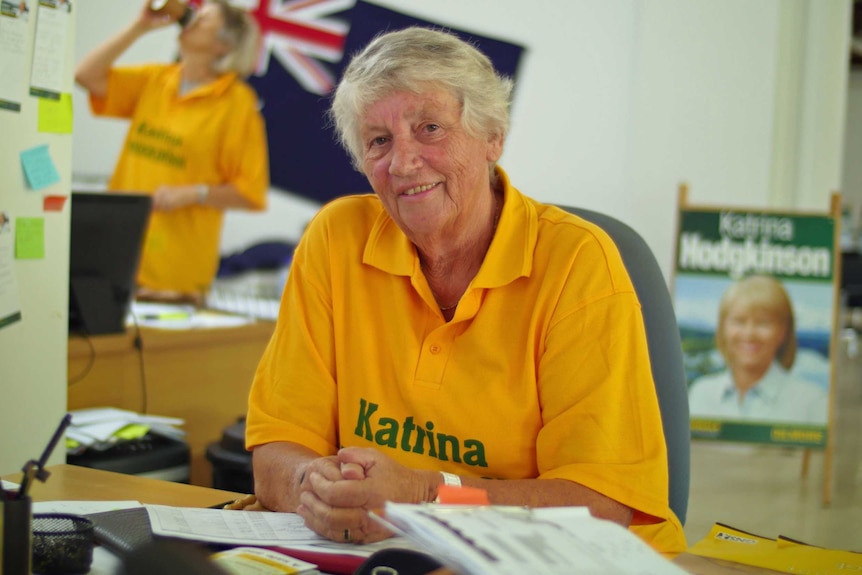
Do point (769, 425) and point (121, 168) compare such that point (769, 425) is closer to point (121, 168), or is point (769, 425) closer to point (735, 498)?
point (735, 498)

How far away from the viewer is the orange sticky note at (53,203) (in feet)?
7.32

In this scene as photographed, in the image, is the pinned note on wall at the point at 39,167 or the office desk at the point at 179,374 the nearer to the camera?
the pinned note on wall at the point at 39,167

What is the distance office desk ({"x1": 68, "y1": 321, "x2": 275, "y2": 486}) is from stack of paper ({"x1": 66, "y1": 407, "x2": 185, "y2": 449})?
124 millimetres

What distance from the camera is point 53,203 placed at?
88.8 inches

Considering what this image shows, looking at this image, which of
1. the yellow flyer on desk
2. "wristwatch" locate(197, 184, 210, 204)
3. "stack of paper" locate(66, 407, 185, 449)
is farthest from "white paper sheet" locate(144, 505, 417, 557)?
"wristwatch" locate(197, 184, 210, 204)

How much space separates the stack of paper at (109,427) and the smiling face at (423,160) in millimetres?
1086

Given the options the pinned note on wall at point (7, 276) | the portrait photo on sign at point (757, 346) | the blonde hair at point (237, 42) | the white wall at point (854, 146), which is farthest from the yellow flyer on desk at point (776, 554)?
the white wall at point (854, 146)

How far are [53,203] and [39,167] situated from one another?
0.10m

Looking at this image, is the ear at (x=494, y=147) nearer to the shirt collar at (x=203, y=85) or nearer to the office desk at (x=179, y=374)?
the office desk at (x=179, y=374)

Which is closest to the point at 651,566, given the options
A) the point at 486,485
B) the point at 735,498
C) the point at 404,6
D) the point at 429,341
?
the point at 486,485

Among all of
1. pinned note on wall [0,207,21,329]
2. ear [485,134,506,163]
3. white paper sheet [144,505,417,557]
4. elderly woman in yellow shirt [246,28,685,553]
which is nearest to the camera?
white paper sheet [144,505,417,557]

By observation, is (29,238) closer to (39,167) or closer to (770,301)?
(39,167)

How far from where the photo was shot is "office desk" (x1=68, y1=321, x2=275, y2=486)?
2.51 metres

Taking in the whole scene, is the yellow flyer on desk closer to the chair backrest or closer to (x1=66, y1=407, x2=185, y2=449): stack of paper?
the chair backrest
